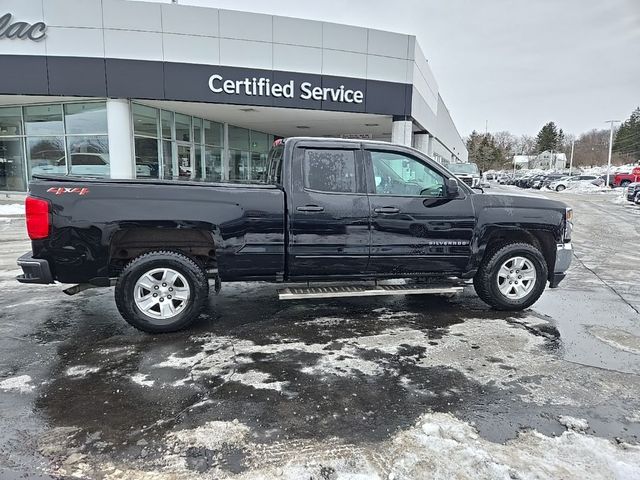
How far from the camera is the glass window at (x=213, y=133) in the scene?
69.3 feet

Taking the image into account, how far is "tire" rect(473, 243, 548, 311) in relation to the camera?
18.0ft

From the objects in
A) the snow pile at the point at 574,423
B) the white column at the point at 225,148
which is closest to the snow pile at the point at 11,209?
the white column at the point at 225,148

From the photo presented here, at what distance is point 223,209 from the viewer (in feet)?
15.5

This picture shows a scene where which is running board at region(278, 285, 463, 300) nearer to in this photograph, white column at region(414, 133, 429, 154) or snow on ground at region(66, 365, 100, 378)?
snow on ground at region(66, 365, 100, 378)

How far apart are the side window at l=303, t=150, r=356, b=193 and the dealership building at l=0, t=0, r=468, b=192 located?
29.6 feet

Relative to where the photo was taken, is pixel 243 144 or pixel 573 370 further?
pixel 243 144

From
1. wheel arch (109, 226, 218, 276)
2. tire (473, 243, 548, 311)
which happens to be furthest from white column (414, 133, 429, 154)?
wheel arch (109, 226, 218, 276)

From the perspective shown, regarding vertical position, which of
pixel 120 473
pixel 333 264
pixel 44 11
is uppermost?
pixel 44 11

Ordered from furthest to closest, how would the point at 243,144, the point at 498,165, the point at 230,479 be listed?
the point at 498,165
the point at 243,144
the point at 230,479

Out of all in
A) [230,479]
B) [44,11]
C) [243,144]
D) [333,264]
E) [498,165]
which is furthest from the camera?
[498,165]

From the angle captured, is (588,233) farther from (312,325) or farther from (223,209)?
(223,209)

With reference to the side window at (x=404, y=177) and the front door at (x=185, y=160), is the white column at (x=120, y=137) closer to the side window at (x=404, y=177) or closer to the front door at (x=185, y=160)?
the front door at (x=185, y=160)

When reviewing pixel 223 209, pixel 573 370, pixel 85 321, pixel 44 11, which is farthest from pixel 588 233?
pixel 44 11

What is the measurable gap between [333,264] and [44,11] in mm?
15571
